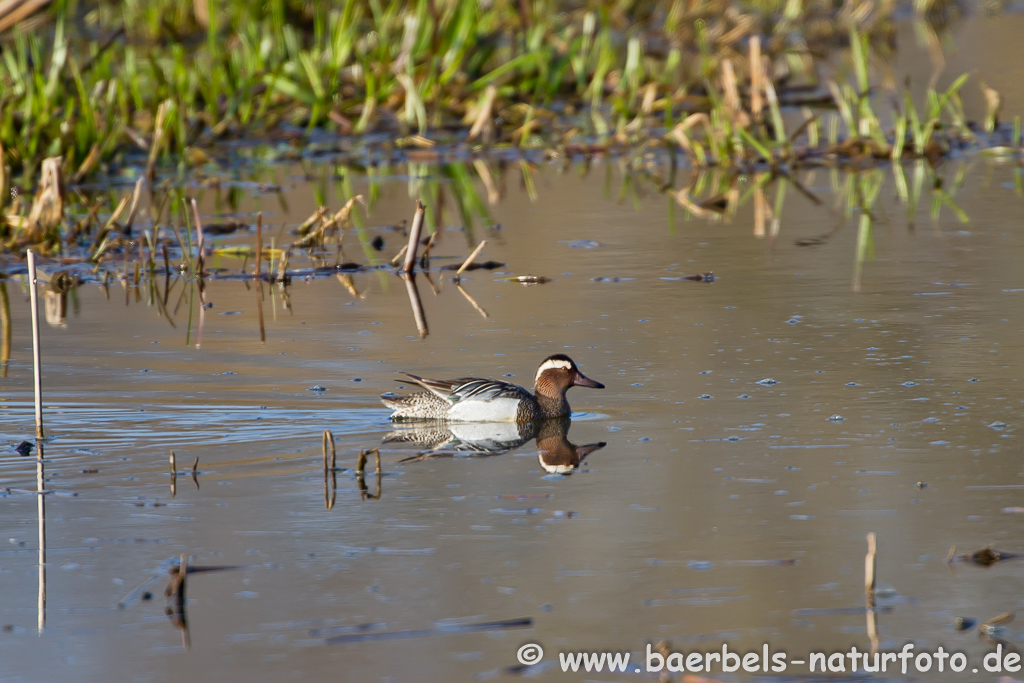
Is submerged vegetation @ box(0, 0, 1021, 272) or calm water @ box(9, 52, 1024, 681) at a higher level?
submerged vegetation @ box(0, 0, 1021, 272)

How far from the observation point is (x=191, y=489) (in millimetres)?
5473

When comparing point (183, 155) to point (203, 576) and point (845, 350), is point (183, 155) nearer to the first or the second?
point (845, 350)

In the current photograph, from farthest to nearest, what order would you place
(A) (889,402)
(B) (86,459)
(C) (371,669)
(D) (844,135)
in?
(D) (844,135) → (A) (889,402) → (B) (86,459) → (C) (371,669)

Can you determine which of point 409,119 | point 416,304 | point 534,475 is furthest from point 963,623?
point 409,119

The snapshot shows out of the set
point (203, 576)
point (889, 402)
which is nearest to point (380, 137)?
point (889, 402)

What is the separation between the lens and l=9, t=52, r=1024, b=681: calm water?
163 inches

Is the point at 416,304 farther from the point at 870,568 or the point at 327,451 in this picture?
the point at 870,568

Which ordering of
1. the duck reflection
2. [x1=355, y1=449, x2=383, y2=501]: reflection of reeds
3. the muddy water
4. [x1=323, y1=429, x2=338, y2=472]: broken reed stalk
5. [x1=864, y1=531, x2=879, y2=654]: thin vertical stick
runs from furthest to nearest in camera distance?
1. the duck reflection
2. [x1=323, y1=429, x2=338, y2=472]: broken reed stalk
3. [x1=355, y1=449, x2=383, y2=501]: reflection of reeds
4. the muddy water
5. [x1=864, y1=531, x2=879, y2=654]: thin vertical stick

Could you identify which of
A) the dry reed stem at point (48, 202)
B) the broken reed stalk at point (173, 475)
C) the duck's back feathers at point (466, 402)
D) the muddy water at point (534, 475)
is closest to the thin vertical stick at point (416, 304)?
the muddy water at point (534, 475)

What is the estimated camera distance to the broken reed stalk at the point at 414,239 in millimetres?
8953

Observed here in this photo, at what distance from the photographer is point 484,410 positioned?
6387mm

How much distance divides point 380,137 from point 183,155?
2.39 metres

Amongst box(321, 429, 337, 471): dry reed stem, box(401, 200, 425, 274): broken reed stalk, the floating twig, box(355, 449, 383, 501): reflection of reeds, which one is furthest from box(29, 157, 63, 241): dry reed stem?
the floating twig

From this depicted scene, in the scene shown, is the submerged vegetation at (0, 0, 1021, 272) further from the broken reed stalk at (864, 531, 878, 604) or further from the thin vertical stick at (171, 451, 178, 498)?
the broken reed stalk at (864, 531, 878, 604)
